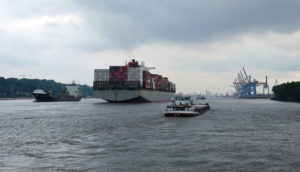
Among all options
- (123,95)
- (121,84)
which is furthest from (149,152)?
(121,84)

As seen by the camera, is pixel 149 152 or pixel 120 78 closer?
pixel 149 152

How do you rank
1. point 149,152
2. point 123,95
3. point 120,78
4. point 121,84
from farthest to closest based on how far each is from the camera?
point 120,78 < point 121,84 < point 123,95 < point 149,152

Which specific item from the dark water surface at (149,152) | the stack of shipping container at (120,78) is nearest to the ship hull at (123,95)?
the stack of shipping container at (120,78)

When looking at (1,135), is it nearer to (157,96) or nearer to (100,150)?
(100,150)

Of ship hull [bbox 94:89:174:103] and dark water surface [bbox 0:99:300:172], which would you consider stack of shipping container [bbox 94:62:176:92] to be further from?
dark water surface [bbox 0:99:300:172]

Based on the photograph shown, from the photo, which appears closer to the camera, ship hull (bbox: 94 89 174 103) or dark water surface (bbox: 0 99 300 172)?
dark water surface (bbox: 0 99 300 172)

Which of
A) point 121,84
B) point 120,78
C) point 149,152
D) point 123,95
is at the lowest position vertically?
point 149,152

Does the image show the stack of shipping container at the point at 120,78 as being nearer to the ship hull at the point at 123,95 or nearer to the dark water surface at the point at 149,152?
the ship hull at the point at 123,95

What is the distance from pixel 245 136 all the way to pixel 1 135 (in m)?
28.6

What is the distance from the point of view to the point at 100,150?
2548 cm

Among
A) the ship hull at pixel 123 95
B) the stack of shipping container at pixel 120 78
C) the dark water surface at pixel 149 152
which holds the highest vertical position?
the stack of shipping container at pixel 120 78

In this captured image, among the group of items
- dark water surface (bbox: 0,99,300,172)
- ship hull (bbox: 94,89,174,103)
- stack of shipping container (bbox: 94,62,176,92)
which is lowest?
dark water surface (bbox: 0,99,300,172)

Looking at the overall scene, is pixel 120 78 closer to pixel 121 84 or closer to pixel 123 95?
pixel 121 84

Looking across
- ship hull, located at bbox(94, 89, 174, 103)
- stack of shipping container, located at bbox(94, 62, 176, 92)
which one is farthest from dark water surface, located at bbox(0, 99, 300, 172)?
stack of shipping container, located at bbox(94, 62, 176, 92)
